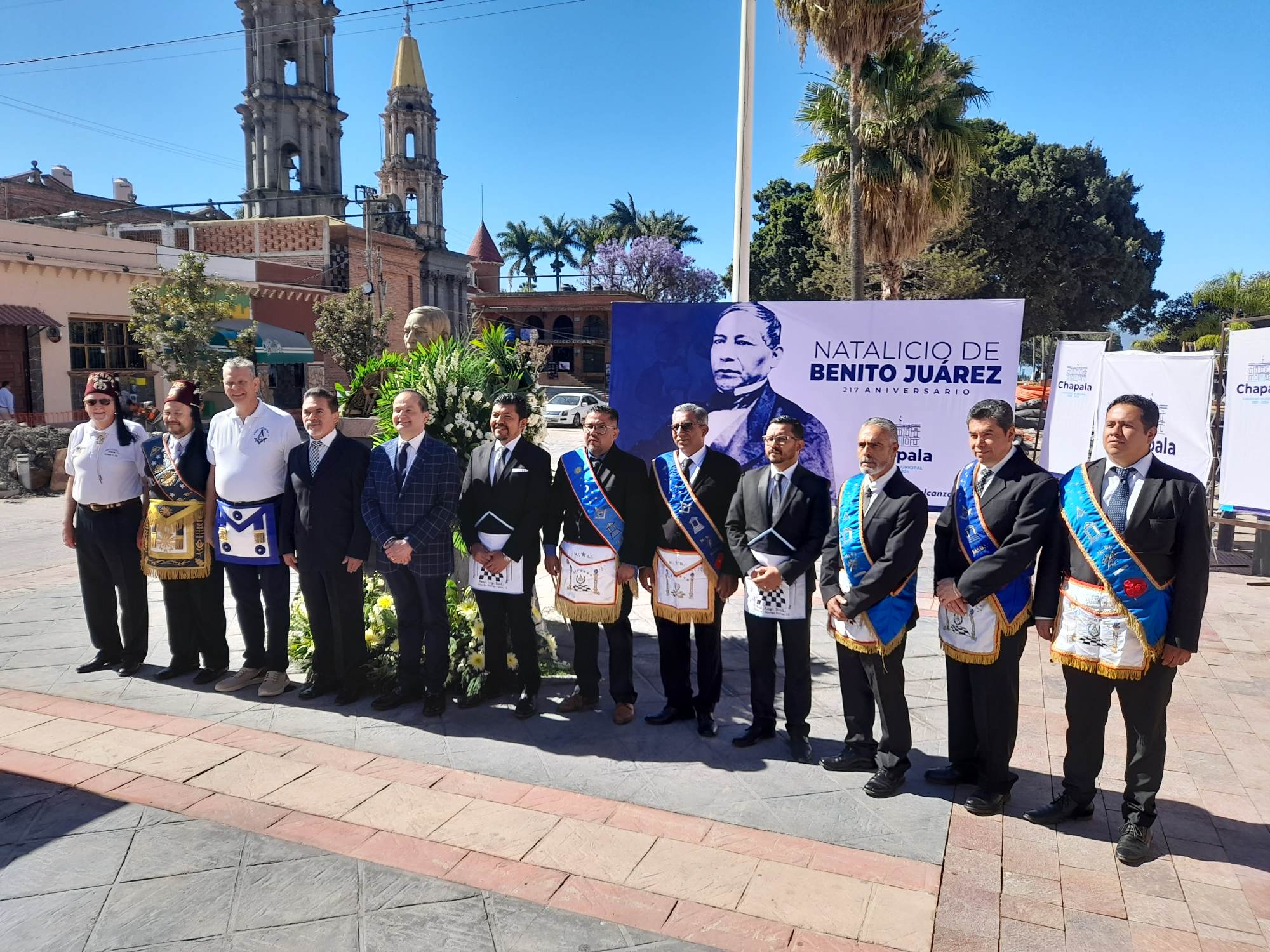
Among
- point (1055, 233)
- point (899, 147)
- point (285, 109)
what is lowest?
point (899, 147)

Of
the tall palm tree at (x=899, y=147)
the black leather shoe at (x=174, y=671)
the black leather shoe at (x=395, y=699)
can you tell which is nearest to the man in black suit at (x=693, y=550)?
the black leather shoe at (x=395, y=699)

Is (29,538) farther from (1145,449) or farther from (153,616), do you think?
(1145,449)

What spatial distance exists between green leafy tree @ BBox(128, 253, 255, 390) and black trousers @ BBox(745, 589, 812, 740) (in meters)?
17.9

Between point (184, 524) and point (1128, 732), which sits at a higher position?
point (184, 524)

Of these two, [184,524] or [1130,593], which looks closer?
[1130,593]

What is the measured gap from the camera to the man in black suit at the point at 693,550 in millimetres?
4430

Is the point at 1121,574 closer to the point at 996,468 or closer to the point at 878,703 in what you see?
the point at 996,468

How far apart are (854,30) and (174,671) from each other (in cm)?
1178

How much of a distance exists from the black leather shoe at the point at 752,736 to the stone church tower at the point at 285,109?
126 ft

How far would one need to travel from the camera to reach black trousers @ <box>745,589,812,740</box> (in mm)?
4273

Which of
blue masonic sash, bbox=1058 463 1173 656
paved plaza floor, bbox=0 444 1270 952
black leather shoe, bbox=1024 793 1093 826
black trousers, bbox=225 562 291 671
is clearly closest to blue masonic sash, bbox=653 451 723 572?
paved plaza floor, bbox=0 444 1270 952

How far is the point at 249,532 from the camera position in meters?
5.02

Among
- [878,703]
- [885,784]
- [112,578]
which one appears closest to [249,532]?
[112,578]

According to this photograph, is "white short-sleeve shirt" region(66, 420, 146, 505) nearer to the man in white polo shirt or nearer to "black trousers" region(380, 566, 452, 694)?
the man in white polo shirt
